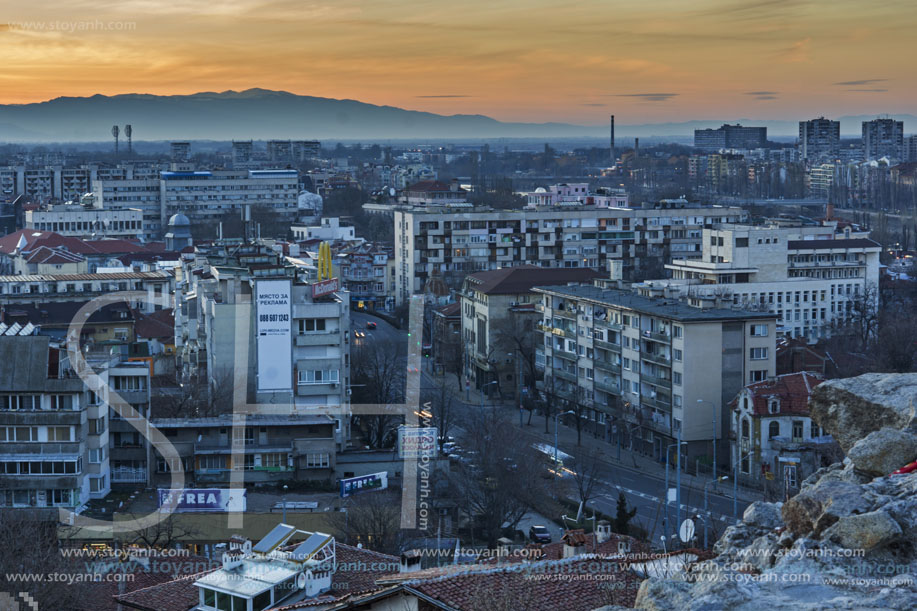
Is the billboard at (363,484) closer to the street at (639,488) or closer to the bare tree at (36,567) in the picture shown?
the street at (639,488)

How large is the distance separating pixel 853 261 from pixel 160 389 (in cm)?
2024

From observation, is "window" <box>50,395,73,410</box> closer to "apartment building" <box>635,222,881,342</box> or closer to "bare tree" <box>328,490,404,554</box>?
"bare tree" <box>328,490,404,554</box>

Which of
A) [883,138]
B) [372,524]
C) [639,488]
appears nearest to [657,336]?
[639,488]

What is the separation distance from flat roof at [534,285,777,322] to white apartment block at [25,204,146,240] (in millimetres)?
27016

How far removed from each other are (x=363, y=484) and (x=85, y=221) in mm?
37374

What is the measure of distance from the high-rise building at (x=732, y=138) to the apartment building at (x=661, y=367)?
125862mm

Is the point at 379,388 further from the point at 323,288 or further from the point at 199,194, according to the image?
the point at 199,194

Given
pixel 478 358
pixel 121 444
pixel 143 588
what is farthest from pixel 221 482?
pixel 478 358

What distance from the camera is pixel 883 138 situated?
4835 inches

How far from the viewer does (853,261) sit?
34250 millimetres

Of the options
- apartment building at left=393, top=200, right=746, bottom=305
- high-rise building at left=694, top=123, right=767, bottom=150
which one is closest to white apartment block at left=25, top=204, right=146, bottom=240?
apartment building at left=393, top=200, right=746, bottom=305

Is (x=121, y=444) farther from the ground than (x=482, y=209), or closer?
closer

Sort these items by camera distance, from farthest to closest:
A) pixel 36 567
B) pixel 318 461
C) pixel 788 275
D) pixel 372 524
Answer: pixel 788 275 → pixel 318 461 → pixel 372 524 → pixel 36 567

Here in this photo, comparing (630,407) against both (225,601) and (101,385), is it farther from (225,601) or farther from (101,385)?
(225,601)
